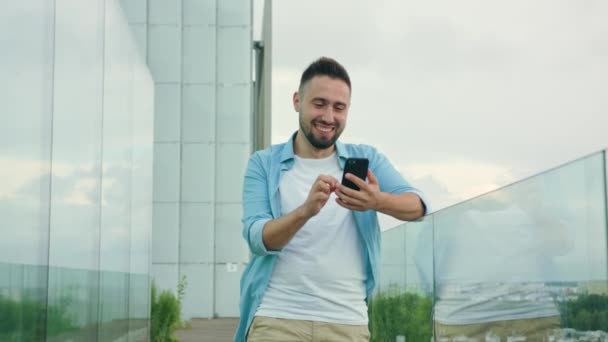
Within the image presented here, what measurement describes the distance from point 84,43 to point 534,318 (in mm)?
3076

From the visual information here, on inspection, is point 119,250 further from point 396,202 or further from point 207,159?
point 207,159

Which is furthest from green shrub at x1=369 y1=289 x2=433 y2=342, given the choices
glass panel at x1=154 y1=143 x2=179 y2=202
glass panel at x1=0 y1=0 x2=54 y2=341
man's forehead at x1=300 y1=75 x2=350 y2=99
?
glass panel at x1=154 y1=143 x2=179 y2=202

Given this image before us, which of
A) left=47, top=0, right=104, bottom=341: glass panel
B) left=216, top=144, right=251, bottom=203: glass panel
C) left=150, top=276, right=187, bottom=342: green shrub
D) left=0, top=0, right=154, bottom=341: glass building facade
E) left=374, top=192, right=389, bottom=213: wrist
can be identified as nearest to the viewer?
left=374, top=192, right=389, bottom=213: wrist

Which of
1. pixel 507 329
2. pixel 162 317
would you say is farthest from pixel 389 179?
pixel 162 317

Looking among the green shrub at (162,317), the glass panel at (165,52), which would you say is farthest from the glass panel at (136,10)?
the green shrub at (162,317)

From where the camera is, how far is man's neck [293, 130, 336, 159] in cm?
263

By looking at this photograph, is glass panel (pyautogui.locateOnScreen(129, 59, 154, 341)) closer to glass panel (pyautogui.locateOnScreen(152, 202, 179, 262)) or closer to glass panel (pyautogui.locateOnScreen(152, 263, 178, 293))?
glass panel (pyautogui.locateOnScreen(152, 263, 178, 293))

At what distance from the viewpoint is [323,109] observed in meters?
2.49

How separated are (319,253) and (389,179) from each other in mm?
297

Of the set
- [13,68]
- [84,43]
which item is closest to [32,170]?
[13,68]

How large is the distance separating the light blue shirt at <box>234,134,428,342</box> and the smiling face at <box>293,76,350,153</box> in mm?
97

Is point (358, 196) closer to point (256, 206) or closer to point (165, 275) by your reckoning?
point (256, 206)

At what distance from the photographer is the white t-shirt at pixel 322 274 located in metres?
2.48

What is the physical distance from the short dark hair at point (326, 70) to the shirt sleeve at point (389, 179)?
0.25m
